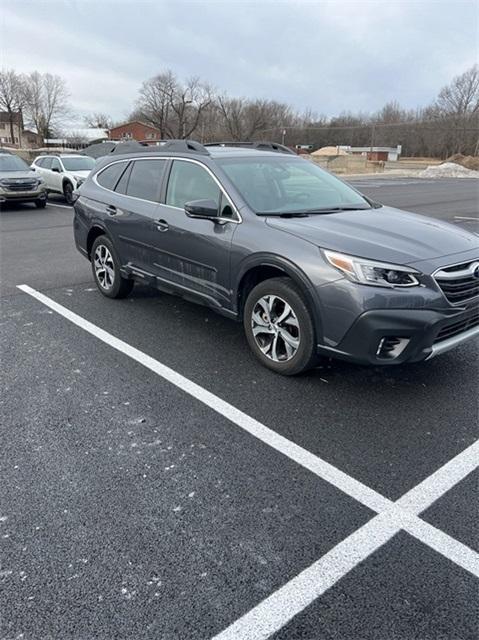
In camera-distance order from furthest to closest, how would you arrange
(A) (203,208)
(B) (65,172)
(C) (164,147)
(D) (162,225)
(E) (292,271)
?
(B) (65,172), (C) (164,147), (D) (162,225), (A) (203,208), (E) (292,271)

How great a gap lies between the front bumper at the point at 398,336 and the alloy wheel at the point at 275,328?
1.12ft

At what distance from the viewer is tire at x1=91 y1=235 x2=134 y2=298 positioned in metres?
5.66

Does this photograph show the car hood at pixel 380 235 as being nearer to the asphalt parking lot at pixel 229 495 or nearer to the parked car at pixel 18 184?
the asphalt parking lot at pixel 229 495

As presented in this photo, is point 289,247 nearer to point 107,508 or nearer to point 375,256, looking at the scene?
point 375,256

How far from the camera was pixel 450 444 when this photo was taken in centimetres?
312

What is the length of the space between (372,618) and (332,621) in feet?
0.53

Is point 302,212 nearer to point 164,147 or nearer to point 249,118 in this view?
point 164,147

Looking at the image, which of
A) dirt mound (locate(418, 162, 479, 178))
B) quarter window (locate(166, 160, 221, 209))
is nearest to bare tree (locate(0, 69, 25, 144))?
dirt mound (locate(418, 162, 479, 178))

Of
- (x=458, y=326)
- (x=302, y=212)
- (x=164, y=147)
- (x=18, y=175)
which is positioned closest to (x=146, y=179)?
(x=164, y=147)

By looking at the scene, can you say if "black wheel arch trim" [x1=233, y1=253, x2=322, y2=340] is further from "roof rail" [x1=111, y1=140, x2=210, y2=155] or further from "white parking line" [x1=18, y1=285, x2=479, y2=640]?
"roof rail" [x1=111, y1=140, x2=210, y2=155]

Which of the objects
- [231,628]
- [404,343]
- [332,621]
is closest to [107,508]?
[231,628]

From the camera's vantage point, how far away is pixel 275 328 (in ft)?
12.7

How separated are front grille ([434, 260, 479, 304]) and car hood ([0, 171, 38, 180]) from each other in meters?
14.2

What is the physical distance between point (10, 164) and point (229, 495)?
612 inches
